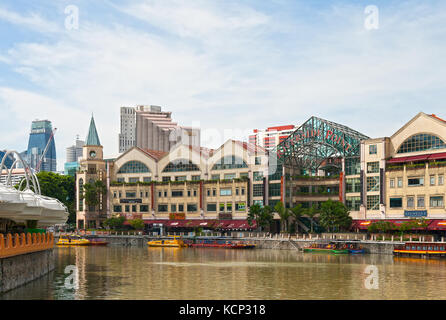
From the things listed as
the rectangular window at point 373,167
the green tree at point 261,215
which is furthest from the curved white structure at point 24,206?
the rectangular window at point 373,167

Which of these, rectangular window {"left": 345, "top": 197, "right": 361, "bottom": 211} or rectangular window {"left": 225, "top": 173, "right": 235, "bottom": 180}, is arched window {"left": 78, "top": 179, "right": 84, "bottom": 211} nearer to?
rectangular window {"left": 225, "top": 173, "right": 235, "bottom": 180}

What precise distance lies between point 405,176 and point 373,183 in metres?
8.32

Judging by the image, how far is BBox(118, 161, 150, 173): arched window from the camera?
15912cm

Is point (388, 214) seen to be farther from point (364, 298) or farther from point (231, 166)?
point (364, 298)

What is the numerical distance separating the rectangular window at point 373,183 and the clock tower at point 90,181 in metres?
70.9

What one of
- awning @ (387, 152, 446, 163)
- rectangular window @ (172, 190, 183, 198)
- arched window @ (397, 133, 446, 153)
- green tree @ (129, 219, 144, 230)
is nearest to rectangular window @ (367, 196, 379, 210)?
awning @ (387, 152, 446, 163)

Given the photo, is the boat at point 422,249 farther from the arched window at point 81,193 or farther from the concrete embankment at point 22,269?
the arched window at point 81,193

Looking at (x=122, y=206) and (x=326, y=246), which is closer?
(x=326, y=246)

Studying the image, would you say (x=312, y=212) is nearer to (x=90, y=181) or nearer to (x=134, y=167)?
(x=134, y=167)

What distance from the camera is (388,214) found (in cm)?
11919

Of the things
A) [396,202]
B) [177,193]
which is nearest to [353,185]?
[396,202]

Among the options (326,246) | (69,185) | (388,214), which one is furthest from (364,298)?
(69,185)

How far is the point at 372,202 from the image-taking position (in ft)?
404
